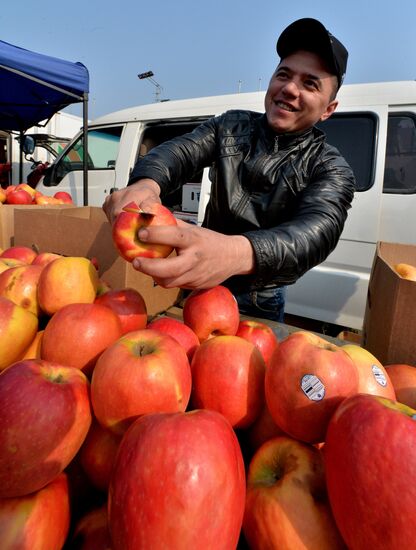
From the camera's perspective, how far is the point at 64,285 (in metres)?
1.08

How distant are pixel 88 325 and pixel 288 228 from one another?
738mm

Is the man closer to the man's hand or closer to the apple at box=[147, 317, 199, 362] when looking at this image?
the man's hand

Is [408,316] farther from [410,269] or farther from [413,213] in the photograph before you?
[413,213]

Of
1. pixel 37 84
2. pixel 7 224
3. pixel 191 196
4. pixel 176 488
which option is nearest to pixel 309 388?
pixel 176 488

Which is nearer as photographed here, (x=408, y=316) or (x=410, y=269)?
(x=408, y=316)

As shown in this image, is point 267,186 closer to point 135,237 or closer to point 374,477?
point 135,237

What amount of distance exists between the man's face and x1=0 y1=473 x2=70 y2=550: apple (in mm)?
1641

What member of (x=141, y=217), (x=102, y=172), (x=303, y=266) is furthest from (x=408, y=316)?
(x=102, y=172)

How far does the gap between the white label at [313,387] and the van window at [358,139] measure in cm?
296

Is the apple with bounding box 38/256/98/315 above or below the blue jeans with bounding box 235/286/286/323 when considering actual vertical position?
above

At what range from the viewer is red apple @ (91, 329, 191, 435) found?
0.70 m

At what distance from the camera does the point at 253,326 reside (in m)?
1.17

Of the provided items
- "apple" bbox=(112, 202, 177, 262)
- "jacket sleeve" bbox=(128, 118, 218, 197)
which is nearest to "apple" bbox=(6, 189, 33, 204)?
"jacket sleeve" bbox=(128, 118, 218, 197)

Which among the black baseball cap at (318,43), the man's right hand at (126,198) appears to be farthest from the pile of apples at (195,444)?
the black baseball cap at (318,43)
